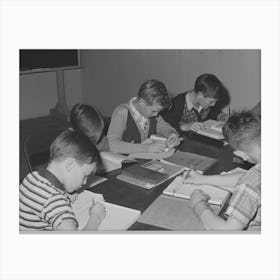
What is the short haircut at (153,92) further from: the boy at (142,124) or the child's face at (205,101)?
the child's face at (205,101)

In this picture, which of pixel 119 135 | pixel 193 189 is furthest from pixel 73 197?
pixel 119 135

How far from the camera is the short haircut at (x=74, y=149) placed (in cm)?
157

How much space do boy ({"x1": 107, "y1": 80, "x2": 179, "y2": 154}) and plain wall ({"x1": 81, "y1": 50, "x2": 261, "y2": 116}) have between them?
0.19ft

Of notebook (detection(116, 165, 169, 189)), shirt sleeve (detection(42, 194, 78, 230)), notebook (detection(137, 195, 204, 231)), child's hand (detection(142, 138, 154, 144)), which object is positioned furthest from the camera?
child's hand (detection(142, 138, 154, 144))

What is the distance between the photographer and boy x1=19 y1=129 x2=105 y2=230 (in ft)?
4.76

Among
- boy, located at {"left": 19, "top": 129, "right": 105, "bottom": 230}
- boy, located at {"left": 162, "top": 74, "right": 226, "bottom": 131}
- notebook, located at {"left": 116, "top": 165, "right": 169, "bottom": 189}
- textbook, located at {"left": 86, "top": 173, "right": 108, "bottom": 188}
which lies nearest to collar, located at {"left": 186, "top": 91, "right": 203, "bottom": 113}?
boy, located at {"left": 162, "top": 74, "right": 226, "bottom": 131}

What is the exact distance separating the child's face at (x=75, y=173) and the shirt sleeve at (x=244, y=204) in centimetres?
54

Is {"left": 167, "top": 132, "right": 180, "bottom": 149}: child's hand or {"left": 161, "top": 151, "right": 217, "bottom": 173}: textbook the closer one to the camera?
{"left": 161, "top": 151, "right": 217, "bottom": 173}: textbook

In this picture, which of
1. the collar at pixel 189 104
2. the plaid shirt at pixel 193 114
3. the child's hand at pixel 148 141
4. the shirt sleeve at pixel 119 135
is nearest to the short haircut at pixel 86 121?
the shirt sleeve at pixel 119 135

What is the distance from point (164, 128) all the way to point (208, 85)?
0.43 m

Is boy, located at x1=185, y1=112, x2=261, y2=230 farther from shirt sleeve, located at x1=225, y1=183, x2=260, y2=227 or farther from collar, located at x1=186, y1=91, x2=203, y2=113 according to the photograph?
collar, located at x1=186, y1=91, x2=203, y2=113
